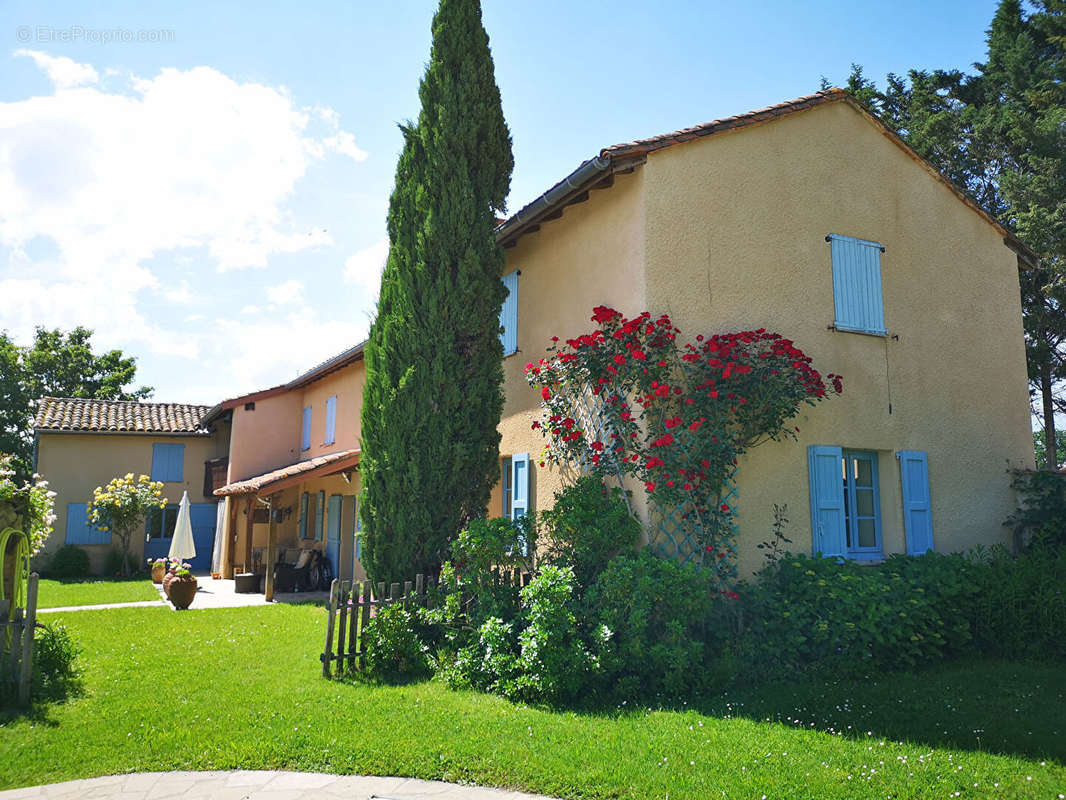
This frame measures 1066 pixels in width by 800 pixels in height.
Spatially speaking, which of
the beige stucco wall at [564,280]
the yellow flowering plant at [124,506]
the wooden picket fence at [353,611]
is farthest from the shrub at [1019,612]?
the yellow flowering plant at [124,506]

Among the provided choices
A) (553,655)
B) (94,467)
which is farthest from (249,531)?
(553,655)

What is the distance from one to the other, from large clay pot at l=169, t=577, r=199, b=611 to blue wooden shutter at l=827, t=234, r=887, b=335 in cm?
1220

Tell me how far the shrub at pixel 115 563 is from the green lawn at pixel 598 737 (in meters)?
17.4

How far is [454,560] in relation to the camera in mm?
8422

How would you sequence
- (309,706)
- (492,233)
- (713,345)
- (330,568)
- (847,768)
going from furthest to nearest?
(330,568)
(492,233)
(713,345)
(309,706)
(847,768)

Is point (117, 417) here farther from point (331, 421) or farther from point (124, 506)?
point (331, 421)

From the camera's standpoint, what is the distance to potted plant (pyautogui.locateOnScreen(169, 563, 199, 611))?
13.6 metres

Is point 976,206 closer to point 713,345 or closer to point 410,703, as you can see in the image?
point 713,345

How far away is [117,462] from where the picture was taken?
2391cm

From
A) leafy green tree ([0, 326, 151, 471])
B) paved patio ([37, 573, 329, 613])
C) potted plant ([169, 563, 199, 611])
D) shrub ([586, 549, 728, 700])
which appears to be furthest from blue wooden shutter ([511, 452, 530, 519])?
leafy green tree ([0, 326, 151, 471])

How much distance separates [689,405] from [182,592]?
10.6 m

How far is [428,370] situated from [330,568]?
391 inches

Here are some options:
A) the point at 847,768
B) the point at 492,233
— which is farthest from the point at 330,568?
the point at 847,768

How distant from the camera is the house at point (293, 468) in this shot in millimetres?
16578
